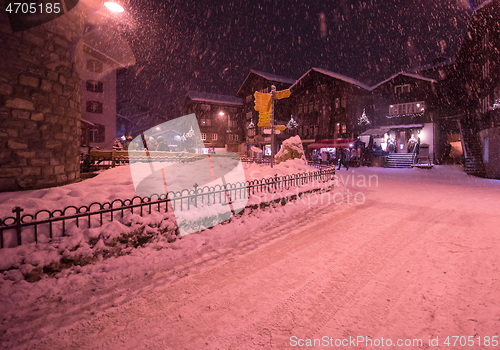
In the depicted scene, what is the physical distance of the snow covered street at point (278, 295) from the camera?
2.67 meters

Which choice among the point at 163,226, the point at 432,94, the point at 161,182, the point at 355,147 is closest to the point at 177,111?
the point at 355,147

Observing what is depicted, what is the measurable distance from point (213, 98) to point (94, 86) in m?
22.6

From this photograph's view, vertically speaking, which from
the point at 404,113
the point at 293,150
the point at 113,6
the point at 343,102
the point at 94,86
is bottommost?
the point at 293,150

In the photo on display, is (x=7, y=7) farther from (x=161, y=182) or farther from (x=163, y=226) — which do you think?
(x=163, y=226)

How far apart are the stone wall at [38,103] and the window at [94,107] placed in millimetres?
22132

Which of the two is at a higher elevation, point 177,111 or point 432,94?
point 177,111

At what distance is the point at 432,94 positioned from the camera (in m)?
27.5

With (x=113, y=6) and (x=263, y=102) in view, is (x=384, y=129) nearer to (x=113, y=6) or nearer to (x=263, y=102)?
(x=263, y=102)

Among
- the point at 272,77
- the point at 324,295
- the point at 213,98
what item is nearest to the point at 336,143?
the point at 272,77

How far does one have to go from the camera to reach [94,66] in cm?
2562

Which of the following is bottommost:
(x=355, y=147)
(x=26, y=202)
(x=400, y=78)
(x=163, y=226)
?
(x=163, y=226)

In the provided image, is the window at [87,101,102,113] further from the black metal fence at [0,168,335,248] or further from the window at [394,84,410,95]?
the window at [394,84,410,95]

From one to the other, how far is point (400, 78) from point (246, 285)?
3362 cm

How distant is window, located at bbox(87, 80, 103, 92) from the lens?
85.2 ft
